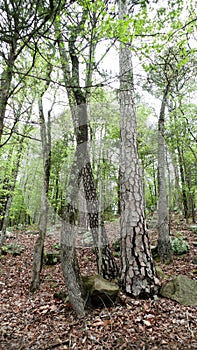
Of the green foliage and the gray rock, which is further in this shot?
the green foliage

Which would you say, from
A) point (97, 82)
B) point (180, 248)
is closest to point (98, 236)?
point (180, 248)

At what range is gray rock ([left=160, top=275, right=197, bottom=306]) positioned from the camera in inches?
132

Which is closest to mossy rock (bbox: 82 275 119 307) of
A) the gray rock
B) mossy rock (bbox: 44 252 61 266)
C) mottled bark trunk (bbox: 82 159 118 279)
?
the gray rock

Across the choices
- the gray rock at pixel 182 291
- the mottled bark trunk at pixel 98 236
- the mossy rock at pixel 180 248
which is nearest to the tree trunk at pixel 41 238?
the mottled bark trunk at pixel 98 236

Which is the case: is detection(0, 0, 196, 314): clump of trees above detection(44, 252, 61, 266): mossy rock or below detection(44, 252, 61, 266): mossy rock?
above

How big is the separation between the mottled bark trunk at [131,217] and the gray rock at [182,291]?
7.4 inches

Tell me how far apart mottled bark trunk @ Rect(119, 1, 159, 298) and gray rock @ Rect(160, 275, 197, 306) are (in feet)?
0.62

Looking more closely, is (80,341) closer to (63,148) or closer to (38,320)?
(38,320)

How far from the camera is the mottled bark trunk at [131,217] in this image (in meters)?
3.57

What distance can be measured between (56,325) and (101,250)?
1.58m

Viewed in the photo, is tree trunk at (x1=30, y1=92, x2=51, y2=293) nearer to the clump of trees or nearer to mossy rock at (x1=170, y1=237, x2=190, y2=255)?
the clump of trees

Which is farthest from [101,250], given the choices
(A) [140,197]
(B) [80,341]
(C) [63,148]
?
(C) [63,148]

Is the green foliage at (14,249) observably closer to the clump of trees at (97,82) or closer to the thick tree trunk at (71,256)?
the clump of trees at (97,82)

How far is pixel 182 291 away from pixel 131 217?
141 centimetres
